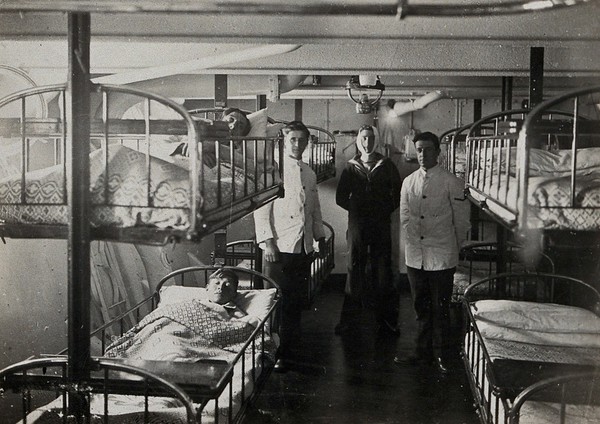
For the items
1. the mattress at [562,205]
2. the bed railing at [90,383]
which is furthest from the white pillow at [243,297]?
the mattress at [562,205]

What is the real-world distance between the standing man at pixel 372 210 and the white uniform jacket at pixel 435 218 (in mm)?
1024

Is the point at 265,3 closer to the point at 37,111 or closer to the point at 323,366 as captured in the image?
the point at 37,111

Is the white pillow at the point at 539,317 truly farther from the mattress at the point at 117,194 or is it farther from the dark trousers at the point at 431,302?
the mattress at the point at 117,194

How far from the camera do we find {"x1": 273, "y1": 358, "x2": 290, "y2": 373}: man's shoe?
191 inches

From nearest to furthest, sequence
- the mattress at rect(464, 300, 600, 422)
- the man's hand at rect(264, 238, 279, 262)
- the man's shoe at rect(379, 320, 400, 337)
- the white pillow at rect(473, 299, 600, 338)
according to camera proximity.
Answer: the mattress at rect(464, 300, 600, 422), the white pillow at rect(473, 299, 600, 338), the man's hand at rect(264, 238, 279, 262), the man's shoe at rect(379, 320, 400, 337)

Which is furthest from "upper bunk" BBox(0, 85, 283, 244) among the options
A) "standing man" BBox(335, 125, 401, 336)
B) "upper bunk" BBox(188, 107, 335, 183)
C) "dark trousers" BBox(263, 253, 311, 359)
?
"standing man" BBox(335, 125, 401, 336)

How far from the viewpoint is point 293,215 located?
504 centimetres

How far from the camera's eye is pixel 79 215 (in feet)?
7.42

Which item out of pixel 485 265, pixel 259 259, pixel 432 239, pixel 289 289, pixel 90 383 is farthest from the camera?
pixel 485 265

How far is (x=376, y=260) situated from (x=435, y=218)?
1.41m

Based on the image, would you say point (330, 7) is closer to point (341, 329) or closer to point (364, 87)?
point (364, 87)

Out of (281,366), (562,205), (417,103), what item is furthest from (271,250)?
(417,103)

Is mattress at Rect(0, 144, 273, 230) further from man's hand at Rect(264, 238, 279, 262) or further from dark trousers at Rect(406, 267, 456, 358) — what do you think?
dark trousers at Rect(406, 267, 456, 358)

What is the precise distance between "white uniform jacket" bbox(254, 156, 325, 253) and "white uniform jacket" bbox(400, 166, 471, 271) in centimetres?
78
